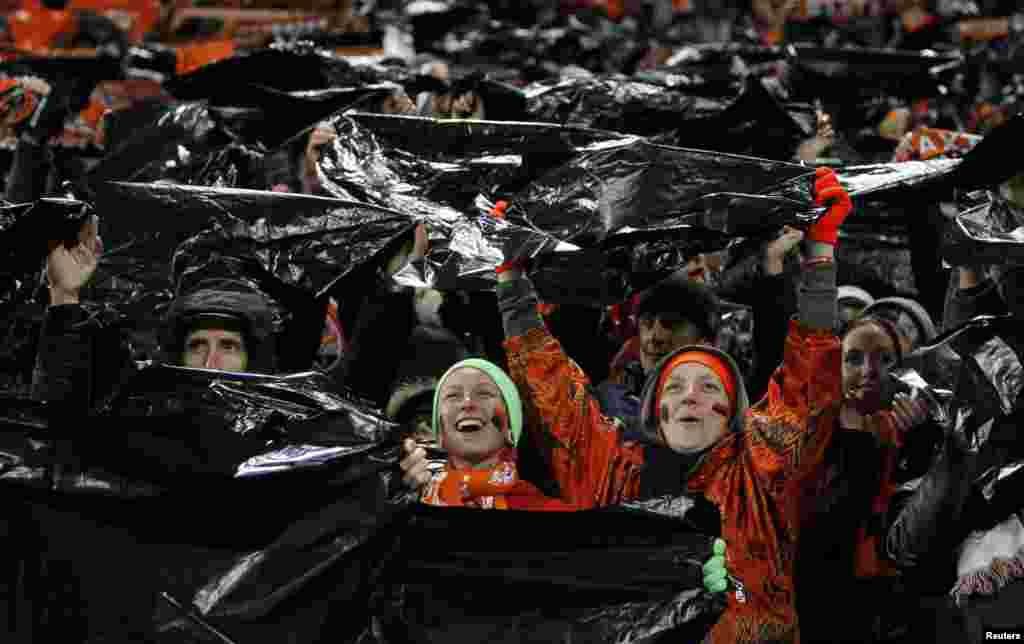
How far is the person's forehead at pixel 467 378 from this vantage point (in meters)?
3.77

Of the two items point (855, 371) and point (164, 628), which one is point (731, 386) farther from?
point (164, 628)

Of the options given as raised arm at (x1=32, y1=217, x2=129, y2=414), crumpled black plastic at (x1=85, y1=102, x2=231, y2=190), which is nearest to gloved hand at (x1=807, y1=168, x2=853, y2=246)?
raised arm at (x1=32, y1=217, x2=129, y2=414)

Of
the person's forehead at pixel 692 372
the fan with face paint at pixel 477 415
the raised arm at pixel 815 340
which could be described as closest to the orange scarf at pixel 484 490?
the fan with face paint at pixel 477 415

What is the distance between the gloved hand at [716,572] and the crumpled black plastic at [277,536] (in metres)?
0.02

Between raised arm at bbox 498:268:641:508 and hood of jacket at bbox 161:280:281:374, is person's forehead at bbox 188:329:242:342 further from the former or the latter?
raised arm at bbox 498:268:641:508

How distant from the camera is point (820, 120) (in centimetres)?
549

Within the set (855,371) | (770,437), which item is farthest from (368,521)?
(855,371)

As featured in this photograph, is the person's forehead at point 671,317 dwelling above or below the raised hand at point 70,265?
below

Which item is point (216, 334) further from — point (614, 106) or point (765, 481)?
point (614, 106)

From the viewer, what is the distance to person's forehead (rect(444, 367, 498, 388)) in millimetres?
3771

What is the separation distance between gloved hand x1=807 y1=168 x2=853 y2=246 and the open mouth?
1.04m

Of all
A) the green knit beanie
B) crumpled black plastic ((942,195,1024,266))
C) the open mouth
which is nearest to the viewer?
crumpled black plastic ((942,195,1024,266))

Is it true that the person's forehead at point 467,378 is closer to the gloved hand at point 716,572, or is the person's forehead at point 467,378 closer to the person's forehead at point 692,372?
the person's forehead at point 692,372

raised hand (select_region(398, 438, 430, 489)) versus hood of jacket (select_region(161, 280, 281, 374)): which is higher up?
hood of jacket (select_region(161, 280, 281, 374))
